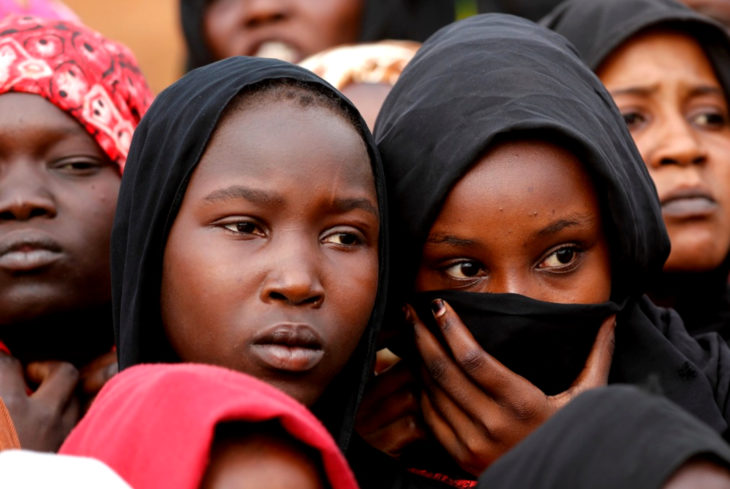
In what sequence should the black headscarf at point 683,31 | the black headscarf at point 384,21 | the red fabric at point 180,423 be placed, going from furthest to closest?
the black headscarf at point 384,21 → the black headscarf at point 683,31 → the red fabric at point 180,423

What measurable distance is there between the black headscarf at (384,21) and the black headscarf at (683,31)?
1.56m

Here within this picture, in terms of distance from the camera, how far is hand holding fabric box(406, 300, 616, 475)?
9.13 ft

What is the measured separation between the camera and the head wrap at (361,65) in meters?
4.06

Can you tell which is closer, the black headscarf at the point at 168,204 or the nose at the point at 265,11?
the black headscarf at the point at 168,204

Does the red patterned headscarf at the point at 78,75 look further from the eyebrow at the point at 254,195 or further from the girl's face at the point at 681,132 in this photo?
the girl's face at the point at 681,132

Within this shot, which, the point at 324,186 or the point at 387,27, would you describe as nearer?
the point at 324,186

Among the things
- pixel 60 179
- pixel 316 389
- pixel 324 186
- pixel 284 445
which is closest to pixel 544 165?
pixel 324 186

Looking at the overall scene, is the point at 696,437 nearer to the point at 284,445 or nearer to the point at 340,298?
the point at 284,445

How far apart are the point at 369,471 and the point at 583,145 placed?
3.15 ft

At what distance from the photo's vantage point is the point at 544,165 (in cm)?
283

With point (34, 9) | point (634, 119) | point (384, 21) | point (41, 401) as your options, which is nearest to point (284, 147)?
point (41, 401)

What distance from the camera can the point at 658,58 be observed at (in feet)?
12.9

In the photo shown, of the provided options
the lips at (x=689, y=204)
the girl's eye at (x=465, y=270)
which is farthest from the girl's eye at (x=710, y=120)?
the girl's eye at (x=465, y=270)

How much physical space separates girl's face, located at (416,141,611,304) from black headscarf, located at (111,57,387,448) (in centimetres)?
19
